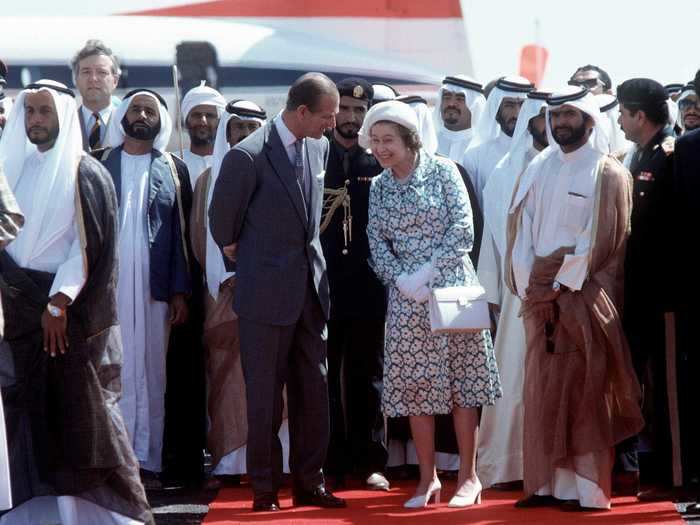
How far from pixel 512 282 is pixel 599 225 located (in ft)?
1.79

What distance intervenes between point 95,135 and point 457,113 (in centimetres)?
214

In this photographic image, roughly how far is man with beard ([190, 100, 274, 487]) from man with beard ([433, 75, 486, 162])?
143 centimetres

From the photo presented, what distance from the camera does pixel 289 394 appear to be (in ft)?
25.9

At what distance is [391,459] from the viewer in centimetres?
880

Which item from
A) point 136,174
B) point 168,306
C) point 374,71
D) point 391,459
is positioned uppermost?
point 374,71

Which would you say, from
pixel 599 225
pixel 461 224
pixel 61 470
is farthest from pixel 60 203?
pixel 599 225

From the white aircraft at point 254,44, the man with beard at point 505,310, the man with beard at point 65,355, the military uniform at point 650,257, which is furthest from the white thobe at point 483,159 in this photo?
the white aircraft at point 254,44

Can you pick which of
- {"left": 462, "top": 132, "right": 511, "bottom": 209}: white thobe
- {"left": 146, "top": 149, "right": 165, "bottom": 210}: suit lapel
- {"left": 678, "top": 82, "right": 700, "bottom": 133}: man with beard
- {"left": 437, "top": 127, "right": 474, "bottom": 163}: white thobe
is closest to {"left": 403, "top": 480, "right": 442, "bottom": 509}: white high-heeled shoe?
{"left": 462, "top": 132, "right": 511, "bottom": 209}: white thobe

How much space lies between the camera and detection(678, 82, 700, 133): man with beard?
962 cm

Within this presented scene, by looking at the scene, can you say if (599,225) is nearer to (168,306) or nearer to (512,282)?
(512,282)

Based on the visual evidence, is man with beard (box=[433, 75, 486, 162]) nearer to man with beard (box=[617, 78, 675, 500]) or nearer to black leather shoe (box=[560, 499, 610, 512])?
man with beard (box=[617, 78, 675, 500])

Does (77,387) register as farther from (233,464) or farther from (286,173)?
(233,464)

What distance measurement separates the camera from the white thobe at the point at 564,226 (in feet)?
25.1

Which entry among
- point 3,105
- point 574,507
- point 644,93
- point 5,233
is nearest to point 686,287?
point 644,93
